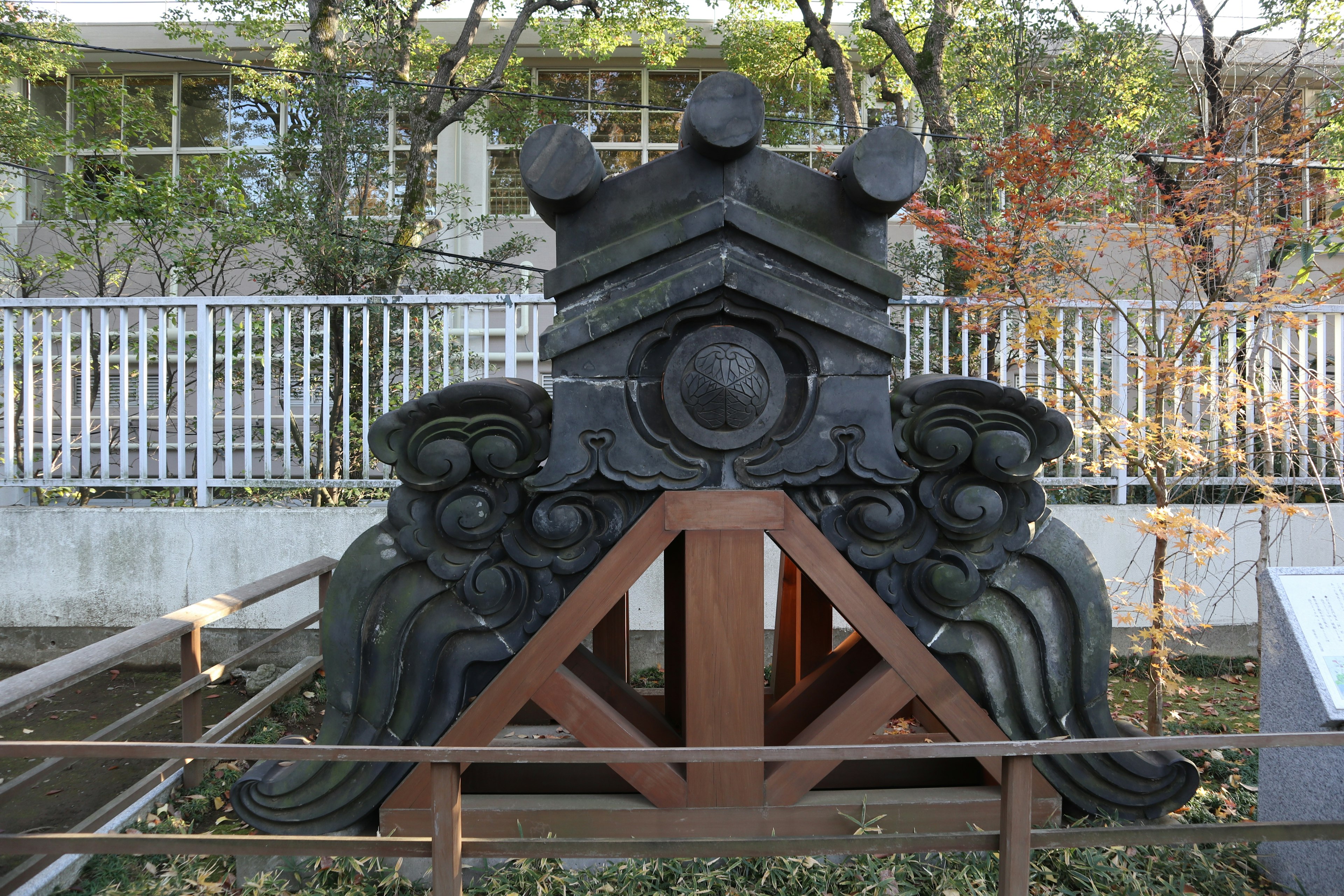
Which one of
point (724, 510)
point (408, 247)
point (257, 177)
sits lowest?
point (724, 510)

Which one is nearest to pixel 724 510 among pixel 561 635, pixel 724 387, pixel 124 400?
pixel 724 387

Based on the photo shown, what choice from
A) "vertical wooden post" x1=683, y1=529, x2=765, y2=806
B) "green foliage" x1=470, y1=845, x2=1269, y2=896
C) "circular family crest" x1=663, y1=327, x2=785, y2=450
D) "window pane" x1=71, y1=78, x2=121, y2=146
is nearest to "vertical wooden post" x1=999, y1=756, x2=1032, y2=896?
"green foliage" x1=470, y1=845, x2=1269, y2=896

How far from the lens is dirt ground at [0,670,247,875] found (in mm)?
4047

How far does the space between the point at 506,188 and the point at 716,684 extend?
10396 mm

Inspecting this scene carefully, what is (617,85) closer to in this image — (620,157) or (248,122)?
(620,157)

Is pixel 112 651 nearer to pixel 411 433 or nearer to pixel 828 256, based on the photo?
pixel 411 433

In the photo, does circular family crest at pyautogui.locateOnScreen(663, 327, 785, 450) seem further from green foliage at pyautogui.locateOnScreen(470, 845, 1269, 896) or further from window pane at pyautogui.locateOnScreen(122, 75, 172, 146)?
window pane at pyautogui.locateOnScreen(122, 75, 172, 146)

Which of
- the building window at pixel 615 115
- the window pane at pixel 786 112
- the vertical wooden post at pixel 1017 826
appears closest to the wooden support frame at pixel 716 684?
the vertical wooden post at pixel 1017 826

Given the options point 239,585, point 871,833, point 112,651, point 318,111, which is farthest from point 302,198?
point 871,833

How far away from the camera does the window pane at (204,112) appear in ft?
39.2

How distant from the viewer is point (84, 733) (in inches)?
197

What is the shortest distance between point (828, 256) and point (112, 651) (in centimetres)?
305

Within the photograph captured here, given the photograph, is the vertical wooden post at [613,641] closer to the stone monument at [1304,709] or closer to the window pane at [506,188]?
the stone monument at [1304,709]

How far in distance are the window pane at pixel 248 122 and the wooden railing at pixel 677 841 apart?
10.4 metres
